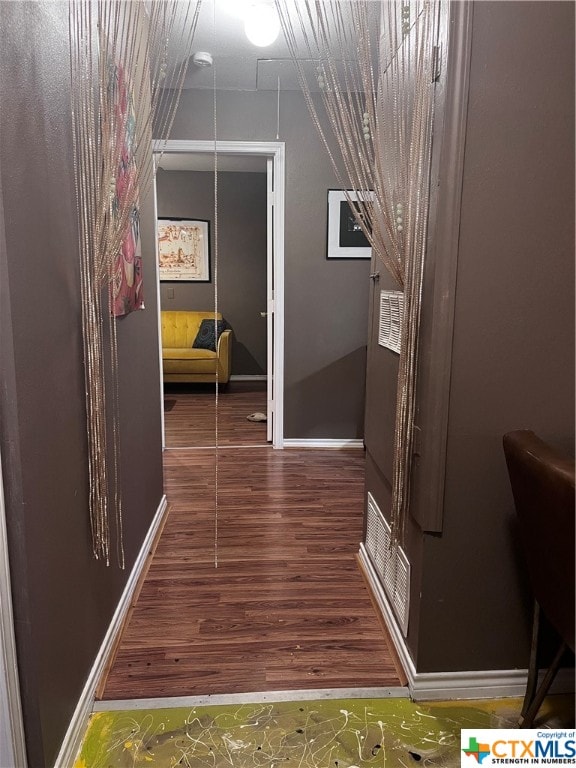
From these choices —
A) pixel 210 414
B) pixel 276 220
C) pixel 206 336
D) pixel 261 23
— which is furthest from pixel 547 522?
pixel 206 336

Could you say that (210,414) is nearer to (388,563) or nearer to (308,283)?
(308,283)

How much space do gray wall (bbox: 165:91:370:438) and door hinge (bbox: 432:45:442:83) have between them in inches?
99.7

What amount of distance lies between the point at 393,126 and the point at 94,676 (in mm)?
1981

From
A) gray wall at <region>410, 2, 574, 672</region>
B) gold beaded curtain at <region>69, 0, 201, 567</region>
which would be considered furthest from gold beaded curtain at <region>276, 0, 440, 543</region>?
gold beaded curtain at <region>69, 0, 201, 567</region>

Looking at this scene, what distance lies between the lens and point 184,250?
23.0 ft

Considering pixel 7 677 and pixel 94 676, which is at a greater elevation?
pixel 7 677

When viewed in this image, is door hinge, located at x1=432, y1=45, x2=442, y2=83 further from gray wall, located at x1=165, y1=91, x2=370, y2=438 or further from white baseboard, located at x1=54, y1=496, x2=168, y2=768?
gray wall, located at x1=165, y1=91, x2=370, y2=438

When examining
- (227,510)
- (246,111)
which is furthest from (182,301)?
(227,510)

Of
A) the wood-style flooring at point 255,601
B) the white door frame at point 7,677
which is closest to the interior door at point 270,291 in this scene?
the wood-style flooring at point 255,601

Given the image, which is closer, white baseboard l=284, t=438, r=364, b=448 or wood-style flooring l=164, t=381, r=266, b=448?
white baseboard l=284, t=438, r=364, b=448

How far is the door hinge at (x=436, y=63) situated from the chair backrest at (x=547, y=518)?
3.39 ft

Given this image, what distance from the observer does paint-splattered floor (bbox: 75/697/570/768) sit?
5.13 feet

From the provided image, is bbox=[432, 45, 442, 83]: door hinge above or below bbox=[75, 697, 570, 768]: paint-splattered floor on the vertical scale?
above

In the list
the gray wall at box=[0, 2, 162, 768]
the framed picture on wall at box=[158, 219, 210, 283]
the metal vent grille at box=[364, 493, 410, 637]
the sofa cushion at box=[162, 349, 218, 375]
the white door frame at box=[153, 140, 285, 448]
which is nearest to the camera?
the gray wall at box=[0, 2, 162, 768]
